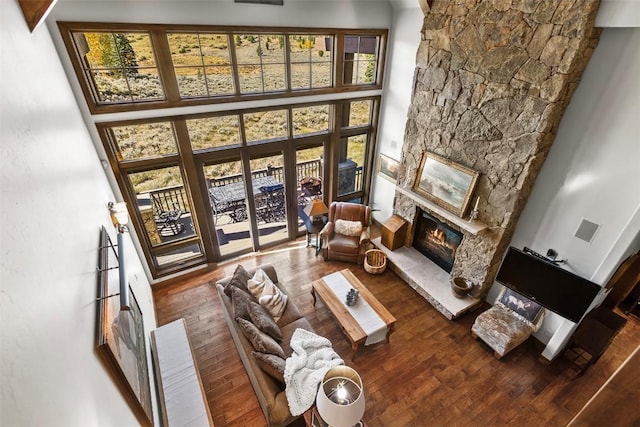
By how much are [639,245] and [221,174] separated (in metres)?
5.37

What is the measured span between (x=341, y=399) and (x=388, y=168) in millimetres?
4376

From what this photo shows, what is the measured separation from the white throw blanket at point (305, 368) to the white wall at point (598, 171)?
2967 mm

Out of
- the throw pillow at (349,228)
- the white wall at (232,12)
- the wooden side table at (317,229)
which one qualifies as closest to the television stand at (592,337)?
the throw pillow at (349,228)

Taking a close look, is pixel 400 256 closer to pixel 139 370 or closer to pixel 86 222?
pixel 139 370

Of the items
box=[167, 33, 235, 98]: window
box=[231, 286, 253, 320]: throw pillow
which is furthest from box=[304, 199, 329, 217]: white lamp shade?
box=[167, 33, 235, 98]: window

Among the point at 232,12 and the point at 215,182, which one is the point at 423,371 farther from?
the point at 232,12

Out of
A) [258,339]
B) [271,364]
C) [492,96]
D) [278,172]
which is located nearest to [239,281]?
[258,339]

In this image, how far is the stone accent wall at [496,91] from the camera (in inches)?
124

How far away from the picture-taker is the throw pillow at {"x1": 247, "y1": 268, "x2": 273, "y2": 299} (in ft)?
13.1

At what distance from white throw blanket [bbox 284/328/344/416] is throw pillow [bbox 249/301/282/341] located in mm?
213

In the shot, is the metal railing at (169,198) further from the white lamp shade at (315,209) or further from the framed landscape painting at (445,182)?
the framed landscape painting at (445,182)

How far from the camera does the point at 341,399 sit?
250cm

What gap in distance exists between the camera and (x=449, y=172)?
4547 mm

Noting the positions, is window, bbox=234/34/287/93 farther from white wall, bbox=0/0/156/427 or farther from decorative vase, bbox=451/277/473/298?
decorative vase, bbox=451/277/473/298
